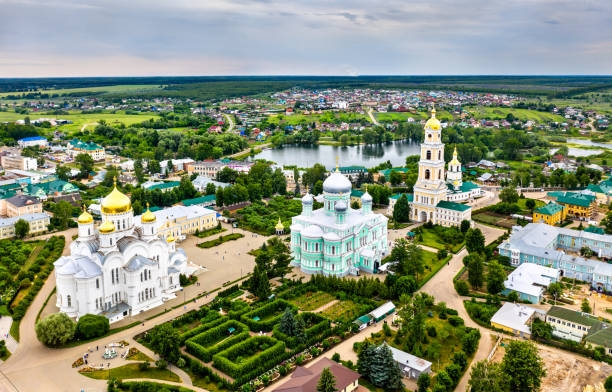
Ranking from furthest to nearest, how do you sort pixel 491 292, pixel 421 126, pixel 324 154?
pixel 421 126 → pixel 324 154 → pixel 491 292

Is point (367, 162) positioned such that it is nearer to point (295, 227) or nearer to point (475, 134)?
point (475, 134)

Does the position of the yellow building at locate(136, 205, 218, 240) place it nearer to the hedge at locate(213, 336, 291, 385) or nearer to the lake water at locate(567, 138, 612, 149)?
the hedge at locate(213, 336, 291, 385)

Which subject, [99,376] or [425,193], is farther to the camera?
[425,193]

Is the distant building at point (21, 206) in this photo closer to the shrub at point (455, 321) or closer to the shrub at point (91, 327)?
the shrub at point (91, 327)

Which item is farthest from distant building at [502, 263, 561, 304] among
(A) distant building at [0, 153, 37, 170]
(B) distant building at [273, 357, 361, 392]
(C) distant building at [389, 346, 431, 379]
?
(A) distant building at [0, 153, 37, 170]

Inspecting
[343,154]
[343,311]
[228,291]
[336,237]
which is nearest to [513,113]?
[343,154]

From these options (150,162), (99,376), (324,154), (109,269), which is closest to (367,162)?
(324,154)
